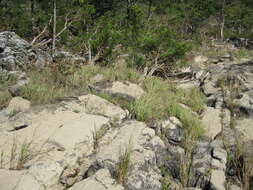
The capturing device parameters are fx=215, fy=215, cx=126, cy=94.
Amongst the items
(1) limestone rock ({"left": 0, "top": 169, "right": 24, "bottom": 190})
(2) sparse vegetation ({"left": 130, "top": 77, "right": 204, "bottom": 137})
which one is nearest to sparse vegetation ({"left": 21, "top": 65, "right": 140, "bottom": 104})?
(2) sparse vegetation ({"left": 130, "top": 77, "right": 204, "bottom": 137})

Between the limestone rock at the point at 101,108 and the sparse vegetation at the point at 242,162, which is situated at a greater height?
the limestone rock at the point at 101,108

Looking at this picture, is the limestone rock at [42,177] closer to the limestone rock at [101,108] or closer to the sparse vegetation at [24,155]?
the sparse vegetation at [24,155]

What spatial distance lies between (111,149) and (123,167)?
366 millimetres

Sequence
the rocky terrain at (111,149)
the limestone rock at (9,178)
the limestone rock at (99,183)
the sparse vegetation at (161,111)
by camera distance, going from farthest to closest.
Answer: the sparse vegetation at (161,111) → the rocky terrain at (111,149) → the limestone rock at (99,183) → the limestone rock at (9,178)

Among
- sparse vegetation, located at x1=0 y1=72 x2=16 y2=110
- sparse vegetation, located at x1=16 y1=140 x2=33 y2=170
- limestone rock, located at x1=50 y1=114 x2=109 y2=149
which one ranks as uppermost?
sparse vegetation, located at x1=0 y1=72 x2=16 y2=110

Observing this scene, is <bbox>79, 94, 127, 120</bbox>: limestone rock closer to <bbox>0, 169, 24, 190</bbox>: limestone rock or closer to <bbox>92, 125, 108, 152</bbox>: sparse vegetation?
<bbox>92, 125, 108, 152</bbox>: sparse vegetation

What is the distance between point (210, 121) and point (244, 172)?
1482mm

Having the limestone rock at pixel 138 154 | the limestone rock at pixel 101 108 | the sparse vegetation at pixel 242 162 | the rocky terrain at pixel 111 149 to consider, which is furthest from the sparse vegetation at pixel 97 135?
the sparse vegetation at pixel 242 162

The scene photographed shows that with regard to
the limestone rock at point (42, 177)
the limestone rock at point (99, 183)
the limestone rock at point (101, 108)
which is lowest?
the limestone rock at point (99, 183)

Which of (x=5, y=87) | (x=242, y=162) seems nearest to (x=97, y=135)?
(x=242, y=162)

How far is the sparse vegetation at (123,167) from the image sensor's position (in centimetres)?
225

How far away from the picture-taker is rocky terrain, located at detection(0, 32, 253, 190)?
7.36 ft

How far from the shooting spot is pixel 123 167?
230 centimetres

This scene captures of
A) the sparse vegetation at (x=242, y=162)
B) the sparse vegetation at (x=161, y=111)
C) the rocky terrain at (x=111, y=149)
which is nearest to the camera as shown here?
the rocky terrain at (x=111, y=149)
